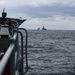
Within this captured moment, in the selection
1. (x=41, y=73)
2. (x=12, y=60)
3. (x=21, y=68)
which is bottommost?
(x=41, y=73)

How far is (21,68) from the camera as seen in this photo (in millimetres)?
5180

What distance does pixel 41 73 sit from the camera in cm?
2388

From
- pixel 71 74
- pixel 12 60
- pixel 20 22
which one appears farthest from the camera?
pixel 71 74

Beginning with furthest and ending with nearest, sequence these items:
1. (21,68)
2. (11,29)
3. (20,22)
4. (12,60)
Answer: (20,22) < (21,68) < (11,29) < (12,60)

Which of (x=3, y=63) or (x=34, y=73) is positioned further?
(x=34, y=73)

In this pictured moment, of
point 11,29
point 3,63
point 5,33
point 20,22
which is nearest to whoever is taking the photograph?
point 3,63

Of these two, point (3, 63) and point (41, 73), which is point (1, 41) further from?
point (41, 73)

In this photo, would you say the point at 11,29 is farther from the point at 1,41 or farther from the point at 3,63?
the point at 3,63

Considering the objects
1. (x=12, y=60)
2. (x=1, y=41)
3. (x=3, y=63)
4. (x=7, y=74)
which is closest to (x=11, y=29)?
(x=1, y=41)

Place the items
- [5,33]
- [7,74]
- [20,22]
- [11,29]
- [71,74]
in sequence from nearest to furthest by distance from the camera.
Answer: [7,74], [5,33], [11,29], [20,22], [71,74]

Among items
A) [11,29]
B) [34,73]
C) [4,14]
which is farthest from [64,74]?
[11,29]

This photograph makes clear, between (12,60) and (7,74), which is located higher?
(12,60)

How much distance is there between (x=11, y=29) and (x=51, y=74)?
62.7 ft

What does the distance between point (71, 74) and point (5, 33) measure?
767 inches
